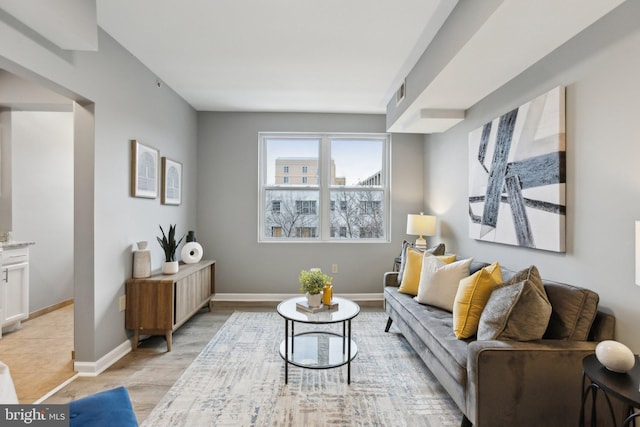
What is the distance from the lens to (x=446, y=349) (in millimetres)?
1926

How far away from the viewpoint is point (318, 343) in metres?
2.80

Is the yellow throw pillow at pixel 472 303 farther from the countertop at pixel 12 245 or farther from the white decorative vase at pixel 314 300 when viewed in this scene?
the countertop at pixel 12 245

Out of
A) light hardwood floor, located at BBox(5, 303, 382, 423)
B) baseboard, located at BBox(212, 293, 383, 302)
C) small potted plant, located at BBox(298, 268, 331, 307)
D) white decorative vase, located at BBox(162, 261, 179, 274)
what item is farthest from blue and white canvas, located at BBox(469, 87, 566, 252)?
white decorative vase, located at BBox(162, 261, 179, 274)

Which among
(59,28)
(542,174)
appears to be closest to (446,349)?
(542,174)

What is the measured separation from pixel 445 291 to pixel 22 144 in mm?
4736

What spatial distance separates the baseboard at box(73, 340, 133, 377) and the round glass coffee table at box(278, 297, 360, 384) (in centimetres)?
139

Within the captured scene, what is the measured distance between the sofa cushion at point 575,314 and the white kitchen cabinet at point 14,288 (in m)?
4.51

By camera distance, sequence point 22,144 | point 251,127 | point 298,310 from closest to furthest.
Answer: point 298,310 < point 22,144 < point 251,127

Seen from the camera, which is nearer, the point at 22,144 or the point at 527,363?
the point at 527,363

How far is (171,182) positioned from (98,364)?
1931 millimetres

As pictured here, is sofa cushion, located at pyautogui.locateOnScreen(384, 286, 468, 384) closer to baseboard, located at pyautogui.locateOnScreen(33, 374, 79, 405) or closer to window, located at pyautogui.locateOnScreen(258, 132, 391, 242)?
window, located at pyautogui.locateOnScreen(258, 132, 391, 242)

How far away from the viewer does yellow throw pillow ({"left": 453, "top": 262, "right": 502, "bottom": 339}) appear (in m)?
2.00

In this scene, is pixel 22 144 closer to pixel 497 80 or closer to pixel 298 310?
pixel 298 310

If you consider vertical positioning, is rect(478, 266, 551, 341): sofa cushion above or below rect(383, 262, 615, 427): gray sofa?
above
